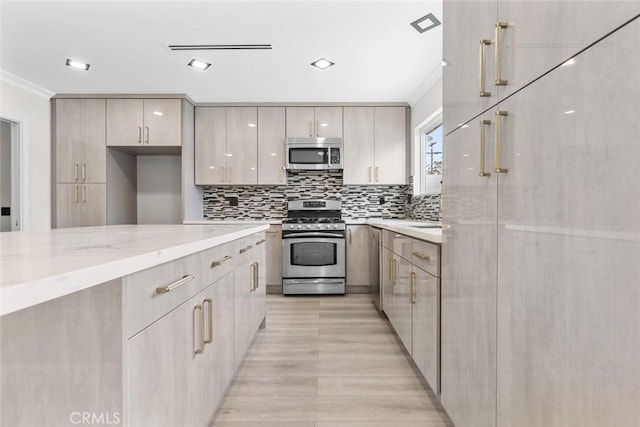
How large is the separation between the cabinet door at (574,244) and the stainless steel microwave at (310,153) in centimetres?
363

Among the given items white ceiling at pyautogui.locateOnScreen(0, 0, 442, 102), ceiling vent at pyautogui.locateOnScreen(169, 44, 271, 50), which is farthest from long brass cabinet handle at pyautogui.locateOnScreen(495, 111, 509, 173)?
ceiling vent at pyautogui.locateOnScreen(169, 44, 271, 50)

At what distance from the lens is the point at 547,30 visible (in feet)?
2.96

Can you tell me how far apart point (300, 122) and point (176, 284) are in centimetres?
388

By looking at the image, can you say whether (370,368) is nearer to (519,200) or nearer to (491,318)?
(491,318)

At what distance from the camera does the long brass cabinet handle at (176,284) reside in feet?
3.52

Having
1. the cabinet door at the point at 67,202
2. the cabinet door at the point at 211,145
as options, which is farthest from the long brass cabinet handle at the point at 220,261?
the cabinet door at the point at 67,202

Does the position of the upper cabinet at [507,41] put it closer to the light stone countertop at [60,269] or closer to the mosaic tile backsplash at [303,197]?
the light stone countertop at [60,269]

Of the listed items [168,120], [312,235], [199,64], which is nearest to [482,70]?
[199,64]

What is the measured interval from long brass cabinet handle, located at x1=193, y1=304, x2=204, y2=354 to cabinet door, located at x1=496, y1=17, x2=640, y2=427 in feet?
3.38

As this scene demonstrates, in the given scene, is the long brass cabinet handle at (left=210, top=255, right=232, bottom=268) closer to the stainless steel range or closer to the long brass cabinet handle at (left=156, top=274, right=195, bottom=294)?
the long brass cabinet handle at (left=156, top=274, right=195, bottom=294)

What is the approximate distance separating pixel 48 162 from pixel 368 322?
4088 millimetres

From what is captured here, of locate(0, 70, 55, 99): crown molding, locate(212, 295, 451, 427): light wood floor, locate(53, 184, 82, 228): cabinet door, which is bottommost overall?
locate(212, 295, 451, 427): light wood floor

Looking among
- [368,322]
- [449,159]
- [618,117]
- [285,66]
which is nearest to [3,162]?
[285,66]

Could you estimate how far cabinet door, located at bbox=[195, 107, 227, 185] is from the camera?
4.78 metres
